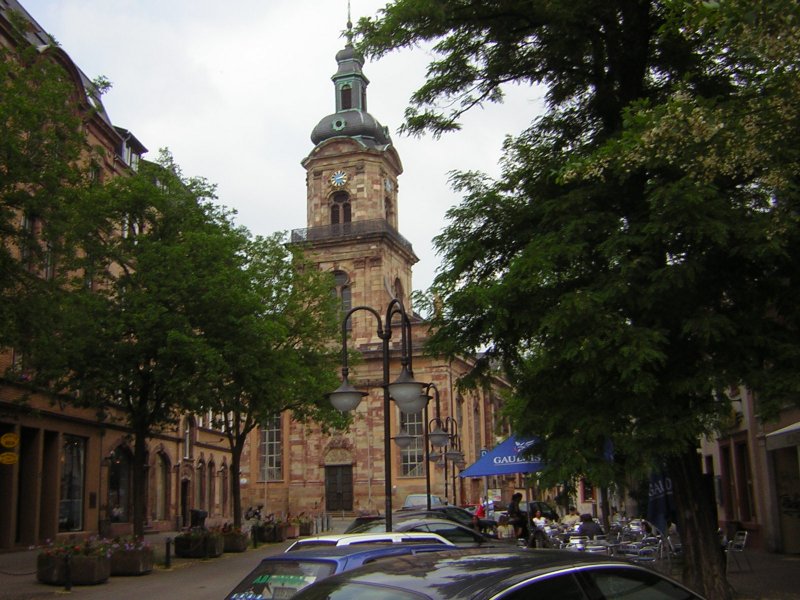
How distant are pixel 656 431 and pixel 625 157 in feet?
12.2

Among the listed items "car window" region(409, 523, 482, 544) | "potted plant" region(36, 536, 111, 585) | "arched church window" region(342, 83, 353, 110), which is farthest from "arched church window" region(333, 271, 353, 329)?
"car window" region(409, 523, 482, 544)

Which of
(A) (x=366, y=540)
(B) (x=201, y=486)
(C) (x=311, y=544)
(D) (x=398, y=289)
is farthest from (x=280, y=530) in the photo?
(D) (x=398, y=289)

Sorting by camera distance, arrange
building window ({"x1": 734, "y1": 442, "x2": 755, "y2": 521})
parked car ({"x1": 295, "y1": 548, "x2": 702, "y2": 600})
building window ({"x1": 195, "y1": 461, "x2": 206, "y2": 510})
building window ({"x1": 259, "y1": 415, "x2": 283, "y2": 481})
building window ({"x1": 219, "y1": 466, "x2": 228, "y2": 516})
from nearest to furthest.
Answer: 1. parked car ({"x1": 295, "y1": 548, "x2": 702, "y2": 600})
2. building window ({"x1": 734, "y1": 442, "x2": 755, "y2": 521})
3. building window ({"x1": 195, "y1": 461, "x2": 206, "y2": 510})
4. building window ({"x1": 219, "y1": 466, "x2": 228, "y2": 516})
5. building window ({"x1": 259, "y1": 415, "x2": 283, "y2": 481})

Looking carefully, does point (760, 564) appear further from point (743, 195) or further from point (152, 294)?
point (152, 294)

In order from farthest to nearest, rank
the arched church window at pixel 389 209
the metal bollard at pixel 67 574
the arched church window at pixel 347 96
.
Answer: the arched church window at pixel 347 96 → the arched church window at pixel 389 209 → the metal bollard at pixel 67 574

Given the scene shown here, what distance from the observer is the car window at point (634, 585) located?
5.27 metres

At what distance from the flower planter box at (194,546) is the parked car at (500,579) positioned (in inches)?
881

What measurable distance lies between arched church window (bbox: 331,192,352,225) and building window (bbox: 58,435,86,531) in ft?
126

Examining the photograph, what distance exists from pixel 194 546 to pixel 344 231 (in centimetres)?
4415

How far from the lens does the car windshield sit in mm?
7125

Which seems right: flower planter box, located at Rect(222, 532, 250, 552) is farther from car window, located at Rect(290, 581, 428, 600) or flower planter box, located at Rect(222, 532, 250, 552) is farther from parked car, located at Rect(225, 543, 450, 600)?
car window, located at Rect(290, 581, 428, 600)

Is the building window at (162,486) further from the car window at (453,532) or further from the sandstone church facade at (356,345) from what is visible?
the car window at (453,532)

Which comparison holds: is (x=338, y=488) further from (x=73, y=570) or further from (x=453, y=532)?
(x=453, y=532)

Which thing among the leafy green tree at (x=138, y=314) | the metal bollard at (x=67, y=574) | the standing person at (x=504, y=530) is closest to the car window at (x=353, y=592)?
the metal bollard at (x=67, y=574)
